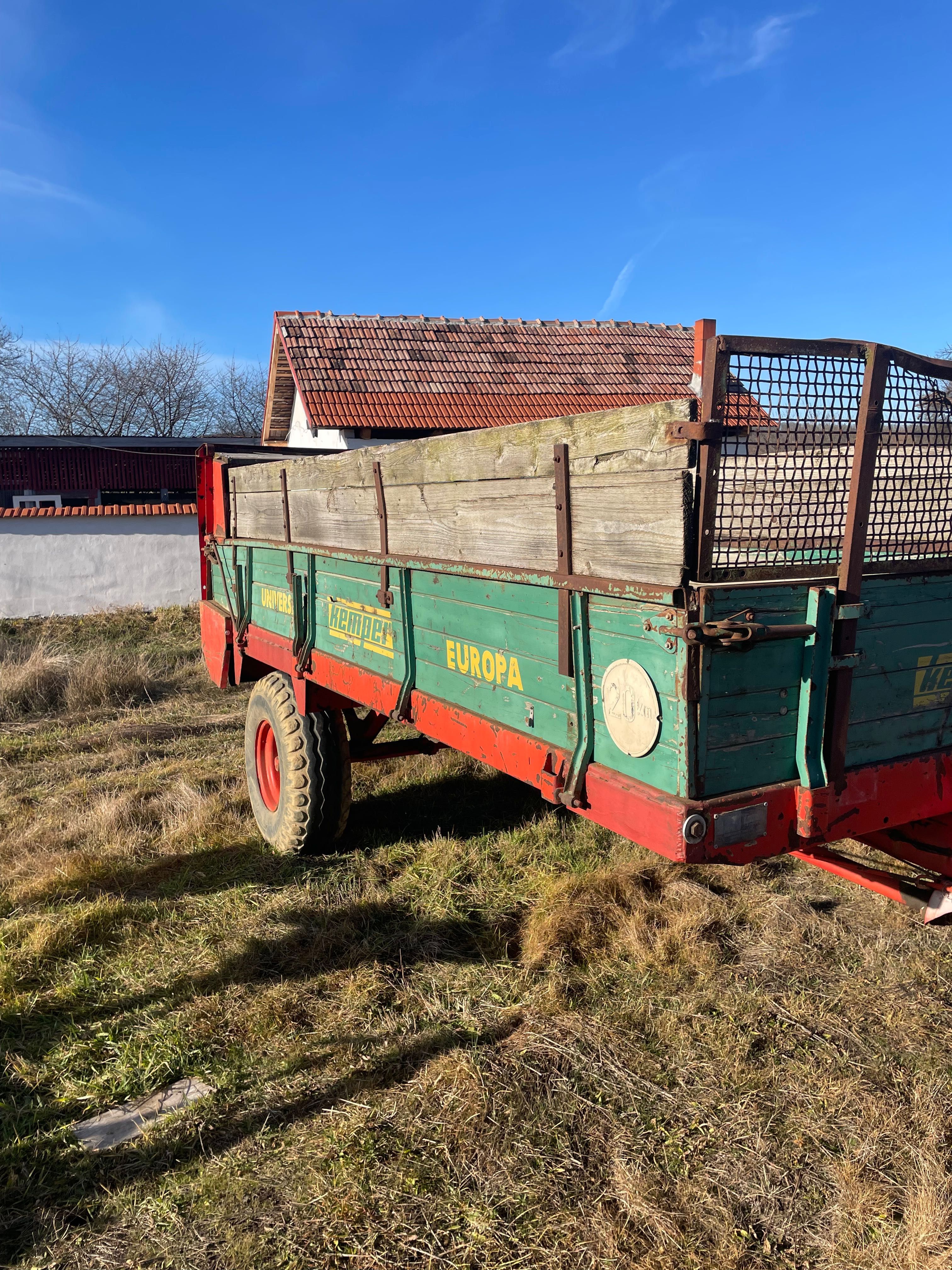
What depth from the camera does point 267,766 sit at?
4574mm

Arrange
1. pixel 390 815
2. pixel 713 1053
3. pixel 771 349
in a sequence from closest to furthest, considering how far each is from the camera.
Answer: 1. pixel 771 349
2. pixel 713 1053
3. pixel 390 815

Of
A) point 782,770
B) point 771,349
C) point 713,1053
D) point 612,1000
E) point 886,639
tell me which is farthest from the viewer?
point 612,1000

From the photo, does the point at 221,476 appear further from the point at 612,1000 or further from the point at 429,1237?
the point at 429,1237

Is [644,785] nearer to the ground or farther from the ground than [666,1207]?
farther from the ground

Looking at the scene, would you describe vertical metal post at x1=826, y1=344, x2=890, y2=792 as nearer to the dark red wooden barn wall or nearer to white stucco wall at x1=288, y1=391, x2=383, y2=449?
white stucco wall at x1=288, y1=391, x2=383, y2=449

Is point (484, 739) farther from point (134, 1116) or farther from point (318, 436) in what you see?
point (318, 436)

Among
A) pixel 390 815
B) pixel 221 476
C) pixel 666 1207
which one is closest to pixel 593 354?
pixel 221 476

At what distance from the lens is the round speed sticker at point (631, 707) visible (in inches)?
72.4

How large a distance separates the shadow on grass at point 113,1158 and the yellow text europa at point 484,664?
1.25 metres

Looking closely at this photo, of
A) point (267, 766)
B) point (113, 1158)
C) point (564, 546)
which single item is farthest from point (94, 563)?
point (564, 546)

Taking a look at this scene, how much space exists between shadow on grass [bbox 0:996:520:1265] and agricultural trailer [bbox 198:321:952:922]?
3.58ft

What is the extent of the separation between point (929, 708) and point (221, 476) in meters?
4.15

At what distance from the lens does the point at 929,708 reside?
2.20 meters

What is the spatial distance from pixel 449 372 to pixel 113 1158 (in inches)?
475
